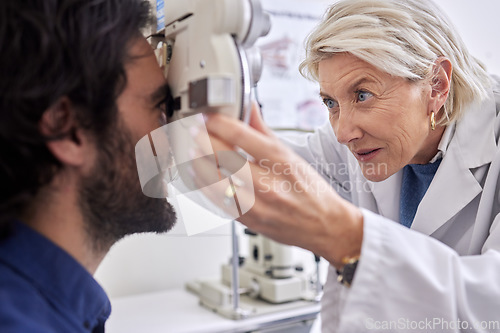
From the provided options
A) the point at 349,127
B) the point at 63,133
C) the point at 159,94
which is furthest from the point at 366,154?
the point at 63,133

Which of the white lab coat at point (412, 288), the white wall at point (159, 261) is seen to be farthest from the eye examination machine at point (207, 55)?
the white wall at point (159, 261)

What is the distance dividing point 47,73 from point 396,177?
1.00 m

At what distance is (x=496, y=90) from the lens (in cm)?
119

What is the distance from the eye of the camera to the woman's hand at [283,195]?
624 mm

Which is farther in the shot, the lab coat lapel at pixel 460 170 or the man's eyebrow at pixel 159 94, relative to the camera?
the lab coat lapel at pixel 460 170

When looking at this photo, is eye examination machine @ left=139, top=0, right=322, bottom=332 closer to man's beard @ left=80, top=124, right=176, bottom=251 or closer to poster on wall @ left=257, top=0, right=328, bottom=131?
man's beard @ left=80, top=124, right=176, bottom=251

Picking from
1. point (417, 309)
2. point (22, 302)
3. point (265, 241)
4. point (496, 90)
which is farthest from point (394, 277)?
point (265, 241)

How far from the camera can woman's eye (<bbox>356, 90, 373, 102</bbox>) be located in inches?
42.6

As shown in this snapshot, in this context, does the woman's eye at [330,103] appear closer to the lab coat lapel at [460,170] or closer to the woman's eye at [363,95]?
the woman's eye at [363,95]

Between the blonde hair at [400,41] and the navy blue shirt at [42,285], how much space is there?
0.75 meters

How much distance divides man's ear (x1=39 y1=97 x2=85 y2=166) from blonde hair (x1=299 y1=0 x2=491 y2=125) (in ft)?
2.06

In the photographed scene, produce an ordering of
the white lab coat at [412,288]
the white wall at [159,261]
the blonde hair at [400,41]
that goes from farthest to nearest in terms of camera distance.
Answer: the white wall at [159,261] < the blonde hair at [400,41] < the white lab coat at [412,288]

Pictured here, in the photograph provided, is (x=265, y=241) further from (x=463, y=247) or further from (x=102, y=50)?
(x=102, y=50)

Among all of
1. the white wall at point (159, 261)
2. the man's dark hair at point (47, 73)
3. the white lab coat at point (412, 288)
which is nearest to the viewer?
the man's dark hair at point (47, 73)
